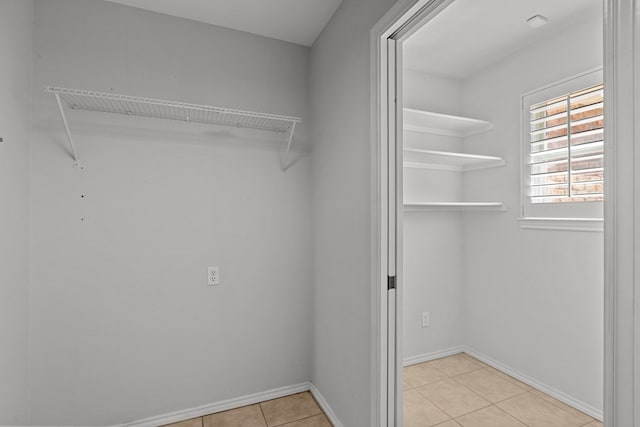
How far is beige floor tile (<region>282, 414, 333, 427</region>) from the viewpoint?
195 cm

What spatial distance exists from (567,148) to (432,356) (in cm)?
200

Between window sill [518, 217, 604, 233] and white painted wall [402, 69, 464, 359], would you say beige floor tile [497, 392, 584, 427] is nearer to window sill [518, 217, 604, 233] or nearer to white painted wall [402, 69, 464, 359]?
white painted wall [402, 69, 464, 359]

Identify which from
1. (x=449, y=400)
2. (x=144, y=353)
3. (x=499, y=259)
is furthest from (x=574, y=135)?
(x=144, y=353)

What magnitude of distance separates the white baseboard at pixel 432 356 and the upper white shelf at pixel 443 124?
2.01 m

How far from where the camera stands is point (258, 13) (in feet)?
6.52

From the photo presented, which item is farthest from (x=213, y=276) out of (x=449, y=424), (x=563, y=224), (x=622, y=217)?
(x=563, y=224)

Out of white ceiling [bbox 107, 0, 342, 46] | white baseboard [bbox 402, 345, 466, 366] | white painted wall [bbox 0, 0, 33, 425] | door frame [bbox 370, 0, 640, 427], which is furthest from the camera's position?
white baseboard [bbox 402, 345, 466, 366]

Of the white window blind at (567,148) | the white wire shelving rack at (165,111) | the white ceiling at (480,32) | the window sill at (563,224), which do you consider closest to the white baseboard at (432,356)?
the window sill at (563,224)

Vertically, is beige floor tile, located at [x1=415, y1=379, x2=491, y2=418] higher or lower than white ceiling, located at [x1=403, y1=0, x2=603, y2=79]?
lower

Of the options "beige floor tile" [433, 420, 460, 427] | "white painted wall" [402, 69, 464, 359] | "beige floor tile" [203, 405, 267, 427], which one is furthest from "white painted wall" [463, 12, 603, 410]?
"beige floor tile" [203, 405, 267, 427]

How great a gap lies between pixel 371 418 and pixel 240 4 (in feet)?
7.83

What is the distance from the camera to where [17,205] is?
159 centimetres

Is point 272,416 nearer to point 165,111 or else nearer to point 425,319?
point 425,319

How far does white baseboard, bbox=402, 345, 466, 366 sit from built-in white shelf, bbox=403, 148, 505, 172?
1678 millimetres
